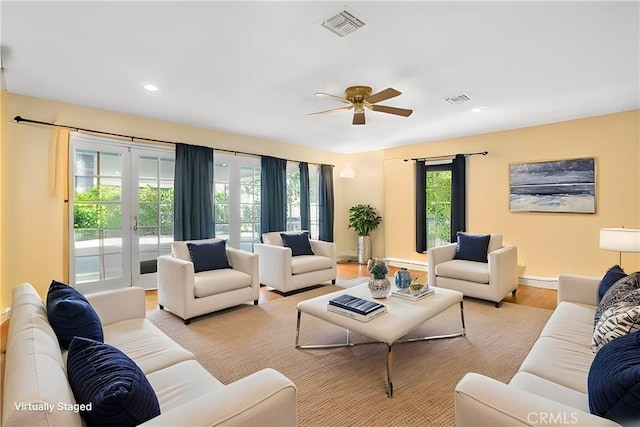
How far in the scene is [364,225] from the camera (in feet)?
21.9

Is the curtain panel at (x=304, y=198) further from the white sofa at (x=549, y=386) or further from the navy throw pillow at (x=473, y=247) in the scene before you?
the white sofa at (x=549, y=386)

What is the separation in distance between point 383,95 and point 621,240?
102 inches

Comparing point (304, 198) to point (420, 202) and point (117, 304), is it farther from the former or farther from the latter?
point (117, 304)

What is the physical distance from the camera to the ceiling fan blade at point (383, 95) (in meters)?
2.89

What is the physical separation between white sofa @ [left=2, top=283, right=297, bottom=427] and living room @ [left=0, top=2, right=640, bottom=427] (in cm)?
218

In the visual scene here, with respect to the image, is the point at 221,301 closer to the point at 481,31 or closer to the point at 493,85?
the point at 481,31

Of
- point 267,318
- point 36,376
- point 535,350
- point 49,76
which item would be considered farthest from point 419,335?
point 49,76

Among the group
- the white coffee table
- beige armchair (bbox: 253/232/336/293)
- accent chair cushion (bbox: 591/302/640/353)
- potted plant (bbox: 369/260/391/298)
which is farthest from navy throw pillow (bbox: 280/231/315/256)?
accent chair cushion (bbox: 591/302/640/353)

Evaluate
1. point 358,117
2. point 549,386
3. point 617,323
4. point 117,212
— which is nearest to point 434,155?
point 358,117

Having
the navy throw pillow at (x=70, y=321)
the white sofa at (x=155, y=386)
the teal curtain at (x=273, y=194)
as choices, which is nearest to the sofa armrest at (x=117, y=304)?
the white sofa at (x=155, y=386)

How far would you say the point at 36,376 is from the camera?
963mm

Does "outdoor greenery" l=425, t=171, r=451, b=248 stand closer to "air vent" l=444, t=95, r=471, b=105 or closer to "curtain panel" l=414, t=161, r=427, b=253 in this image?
"curtain panel" l=414, t=161, r=427, b=253

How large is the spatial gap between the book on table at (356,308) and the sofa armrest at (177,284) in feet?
5.26

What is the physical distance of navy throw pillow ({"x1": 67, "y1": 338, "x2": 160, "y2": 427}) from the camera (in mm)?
956
